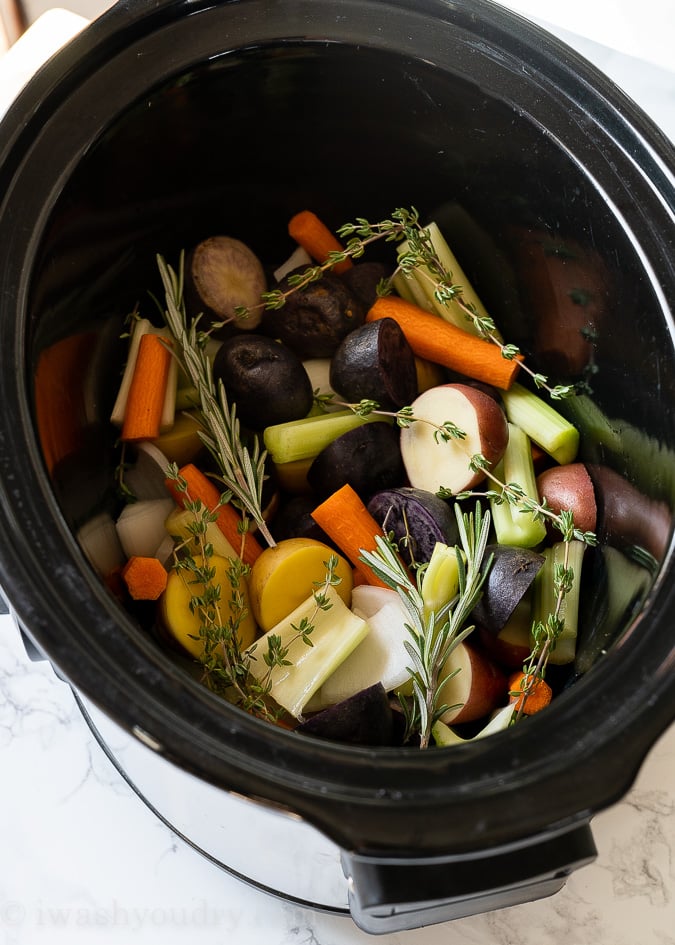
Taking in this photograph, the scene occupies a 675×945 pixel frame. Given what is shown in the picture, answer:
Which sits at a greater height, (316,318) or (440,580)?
(316,318)

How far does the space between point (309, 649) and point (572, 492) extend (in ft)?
1.13

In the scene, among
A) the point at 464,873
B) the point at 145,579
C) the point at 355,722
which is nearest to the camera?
the point at 464,873

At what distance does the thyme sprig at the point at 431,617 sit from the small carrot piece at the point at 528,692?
71 millimetres

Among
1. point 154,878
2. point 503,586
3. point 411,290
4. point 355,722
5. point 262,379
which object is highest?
point 411,290

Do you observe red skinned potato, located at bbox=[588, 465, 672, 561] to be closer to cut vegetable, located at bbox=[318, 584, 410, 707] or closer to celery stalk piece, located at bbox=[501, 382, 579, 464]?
celery stalk piece, located at bbox=[501, 382, 579, 464]

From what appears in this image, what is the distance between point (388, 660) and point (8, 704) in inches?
18.9

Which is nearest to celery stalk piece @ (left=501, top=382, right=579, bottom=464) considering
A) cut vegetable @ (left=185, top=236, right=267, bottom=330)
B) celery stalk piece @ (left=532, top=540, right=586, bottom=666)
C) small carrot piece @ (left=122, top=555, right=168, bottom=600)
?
celery stalk piece @ (left=532, top=540, right=586, bottom=666)

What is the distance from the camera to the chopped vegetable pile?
2.66 ft

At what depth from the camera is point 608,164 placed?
861mm

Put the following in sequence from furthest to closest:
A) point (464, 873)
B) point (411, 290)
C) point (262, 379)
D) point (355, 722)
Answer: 1. point (411, 290)
2. point (262, 379)
3. point (355, 722)
4. point (464, 873)

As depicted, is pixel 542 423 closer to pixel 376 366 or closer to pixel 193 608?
pixel 376 366

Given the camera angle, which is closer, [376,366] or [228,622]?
[228,622]

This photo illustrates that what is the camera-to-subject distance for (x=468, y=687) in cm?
82

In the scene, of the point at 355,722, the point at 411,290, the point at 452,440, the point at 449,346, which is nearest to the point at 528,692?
the point at 355,722
